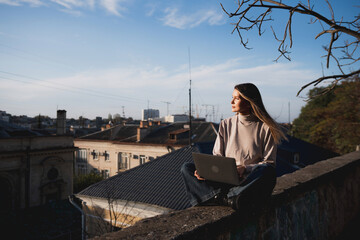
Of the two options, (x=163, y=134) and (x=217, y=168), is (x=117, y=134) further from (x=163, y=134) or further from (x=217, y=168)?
(x=217, y=168)

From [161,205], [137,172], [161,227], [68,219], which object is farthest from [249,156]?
[68,219]

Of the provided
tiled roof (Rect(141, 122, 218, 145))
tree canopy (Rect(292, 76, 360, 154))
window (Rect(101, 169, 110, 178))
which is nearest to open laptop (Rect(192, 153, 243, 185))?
tree canopy (Rect(292, 76, 360, 154))

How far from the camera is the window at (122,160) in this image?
29361mm

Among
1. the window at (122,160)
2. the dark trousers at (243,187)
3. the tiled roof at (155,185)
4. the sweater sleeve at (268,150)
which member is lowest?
the window at (122,160)

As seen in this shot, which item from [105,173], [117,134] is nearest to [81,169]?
[105,173]

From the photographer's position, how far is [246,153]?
8.04 feet

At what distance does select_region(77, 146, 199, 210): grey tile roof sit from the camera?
33.4 feet

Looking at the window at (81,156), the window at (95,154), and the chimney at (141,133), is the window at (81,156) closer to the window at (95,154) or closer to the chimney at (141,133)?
the window at (95,154)

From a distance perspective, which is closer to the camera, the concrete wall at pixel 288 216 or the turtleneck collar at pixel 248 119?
the concrete wall at pixel 288 216

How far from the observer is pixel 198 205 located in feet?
8.05

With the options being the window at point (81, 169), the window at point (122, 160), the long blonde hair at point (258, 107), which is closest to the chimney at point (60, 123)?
the window at point (122, 160)

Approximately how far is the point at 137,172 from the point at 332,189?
9.53 metres

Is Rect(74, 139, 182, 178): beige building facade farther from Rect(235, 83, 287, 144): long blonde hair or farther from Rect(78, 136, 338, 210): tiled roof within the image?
Rect(235, 83, 287, 144): long blonde hair

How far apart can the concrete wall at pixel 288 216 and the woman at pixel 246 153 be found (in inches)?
4.8
